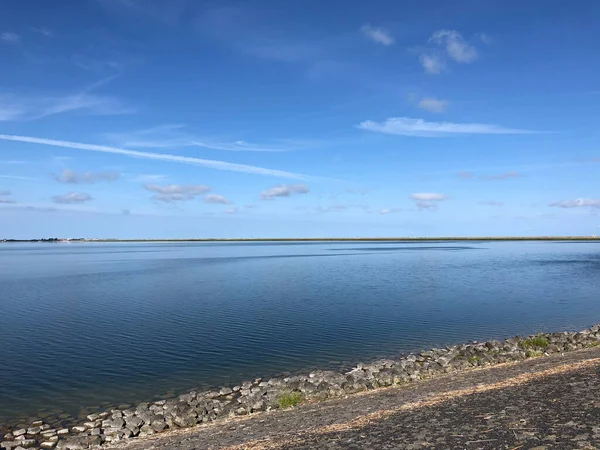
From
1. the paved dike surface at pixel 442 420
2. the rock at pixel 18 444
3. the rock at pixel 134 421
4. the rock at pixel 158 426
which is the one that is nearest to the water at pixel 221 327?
the rock at pixel 18 444

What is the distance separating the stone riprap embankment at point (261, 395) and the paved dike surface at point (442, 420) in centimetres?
97

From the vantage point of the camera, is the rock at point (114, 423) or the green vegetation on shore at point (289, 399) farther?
the green vegetation on shore at point (289, 399)

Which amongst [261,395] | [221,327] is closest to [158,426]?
[261,395]

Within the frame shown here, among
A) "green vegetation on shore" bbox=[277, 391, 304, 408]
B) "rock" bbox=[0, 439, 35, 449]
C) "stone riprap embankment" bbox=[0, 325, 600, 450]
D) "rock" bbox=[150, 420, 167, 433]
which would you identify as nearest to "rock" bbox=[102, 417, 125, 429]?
"stone riprap embankment" bbox=[0, 325, 600, 450]

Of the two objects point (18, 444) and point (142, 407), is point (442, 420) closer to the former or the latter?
point (142, 407)

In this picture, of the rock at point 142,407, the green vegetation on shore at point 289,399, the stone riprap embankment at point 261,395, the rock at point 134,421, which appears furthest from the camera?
the green vegetation on shore at point 289,399

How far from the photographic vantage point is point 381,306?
43312mm

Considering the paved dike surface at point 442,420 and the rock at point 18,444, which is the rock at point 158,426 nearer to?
the paved dike surface at point 442,420

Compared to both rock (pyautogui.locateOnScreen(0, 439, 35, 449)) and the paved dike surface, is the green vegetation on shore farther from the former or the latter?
rock (pyautogui.locateOnScreen(0, 439, 35, 449))

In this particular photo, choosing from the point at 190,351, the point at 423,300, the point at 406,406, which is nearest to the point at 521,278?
the point at 423,300

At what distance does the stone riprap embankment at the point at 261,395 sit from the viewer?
16.4 metres

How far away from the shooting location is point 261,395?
63.1 ft

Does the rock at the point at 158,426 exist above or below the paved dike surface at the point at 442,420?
below

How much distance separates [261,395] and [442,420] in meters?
8.03
